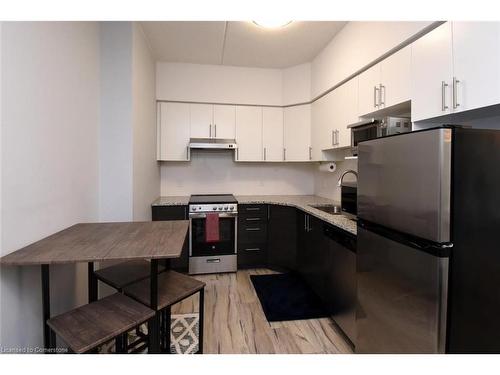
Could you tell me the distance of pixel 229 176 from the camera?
357cm

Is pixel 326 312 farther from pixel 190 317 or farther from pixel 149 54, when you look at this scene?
pixel 149 54

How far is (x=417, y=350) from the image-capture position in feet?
3.56

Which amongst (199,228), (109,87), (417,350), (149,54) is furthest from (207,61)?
(417,350)

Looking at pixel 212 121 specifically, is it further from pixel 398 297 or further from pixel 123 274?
pixel 398 297

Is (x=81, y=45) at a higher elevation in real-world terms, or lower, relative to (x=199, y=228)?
higher

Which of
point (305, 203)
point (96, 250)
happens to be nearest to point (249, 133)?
point (305, 203)

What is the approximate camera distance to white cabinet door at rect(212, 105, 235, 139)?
3225 millimetres

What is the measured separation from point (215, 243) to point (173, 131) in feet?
5.15

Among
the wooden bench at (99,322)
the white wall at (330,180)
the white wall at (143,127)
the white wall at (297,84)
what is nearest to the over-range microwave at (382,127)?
the white wall at (330,180)

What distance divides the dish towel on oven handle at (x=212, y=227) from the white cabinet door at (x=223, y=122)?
43.9 inches

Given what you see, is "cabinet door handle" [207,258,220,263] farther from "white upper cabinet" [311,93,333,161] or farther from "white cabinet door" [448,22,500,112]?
"white cabinet door" [448,22,500,112]

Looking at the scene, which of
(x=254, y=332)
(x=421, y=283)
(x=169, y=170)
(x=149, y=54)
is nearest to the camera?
(x=421, y=283)

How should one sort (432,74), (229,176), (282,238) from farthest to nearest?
(229,176) < (282,238) < (432,74)
